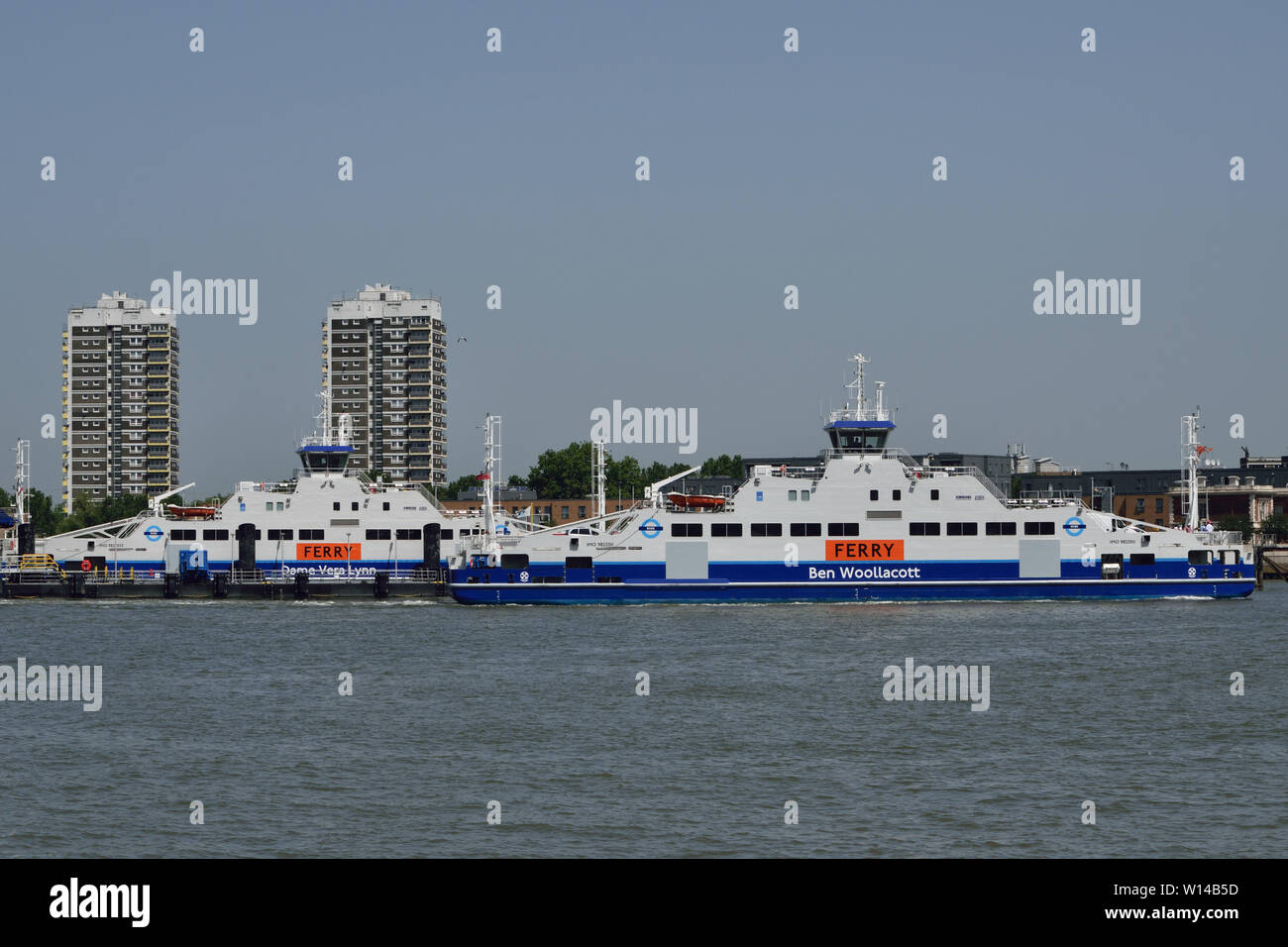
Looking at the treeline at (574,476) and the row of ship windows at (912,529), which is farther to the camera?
the treeline at (574,476)

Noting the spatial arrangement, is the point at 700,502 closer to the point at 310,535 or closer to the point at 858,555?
the point at 858,555

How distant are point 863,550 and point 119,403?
135 m

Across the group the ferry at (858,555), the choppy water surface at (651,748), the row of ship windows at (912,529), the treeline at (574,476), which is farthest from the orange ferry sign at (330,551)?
the treeline at (574,476)

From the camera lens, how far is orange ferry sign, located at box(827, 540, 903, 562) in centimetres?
6681

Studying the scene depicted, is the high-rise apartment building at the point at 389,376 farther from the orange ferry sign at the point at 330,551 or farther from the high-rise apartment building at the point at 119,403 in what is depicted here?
the orange ferry sign at the point at 330,551

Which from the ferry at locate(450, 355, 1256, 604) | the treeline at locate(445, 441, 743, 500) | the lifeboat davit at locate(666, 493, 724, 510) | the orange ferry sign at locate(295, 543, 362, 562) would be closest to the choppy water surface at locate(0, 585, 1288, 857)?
the ferry at locate(450, 355, 1256, 604)

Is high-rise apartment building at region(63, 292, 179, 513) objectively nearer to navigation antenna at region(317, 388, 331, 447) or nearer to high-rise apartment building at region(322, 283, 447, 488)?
high-rise apartment building at region(322, 283, 447, 488)

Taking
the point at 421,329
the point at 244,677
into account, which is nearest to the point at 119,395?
the point at 421,329

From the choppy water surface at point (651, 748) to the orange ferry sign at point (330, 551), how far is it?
2320 cm

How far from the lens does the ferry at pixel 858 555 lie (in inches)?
2625

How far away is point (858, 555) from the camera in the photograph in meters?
66.8

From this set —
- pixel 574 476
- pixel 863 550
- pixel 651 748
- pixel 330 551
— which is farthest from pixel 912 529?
pixel 574 476

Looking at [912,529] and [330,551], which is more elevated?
[912,529]

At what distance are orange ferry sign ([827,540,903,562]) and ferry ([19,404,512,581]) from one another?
17.9 m
